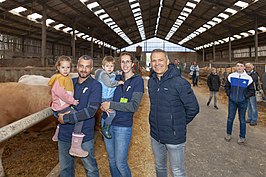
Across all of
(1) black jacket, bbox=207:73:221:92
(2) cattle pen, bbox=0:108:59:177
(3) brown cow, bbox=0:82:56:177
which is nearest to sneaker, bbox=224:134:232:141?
(3) brown cow, bbox=0:82:56:177

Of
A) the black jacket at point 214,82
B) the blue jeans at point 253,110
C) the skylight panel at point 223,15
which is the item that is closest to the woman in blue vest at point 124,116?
the blue jeans at point 253,110

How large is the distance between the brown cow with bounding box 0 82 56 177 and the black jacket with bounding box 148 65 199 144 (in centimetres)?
209

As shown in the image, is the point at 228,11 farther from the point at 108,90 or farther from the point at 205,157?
the point at 108,90

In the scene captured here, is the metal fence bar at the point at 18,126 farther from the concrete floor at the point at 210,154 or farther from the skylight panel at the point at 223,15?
the skylight panel at the point at 223,15

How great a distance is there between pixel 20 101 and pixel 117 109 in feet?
5.99

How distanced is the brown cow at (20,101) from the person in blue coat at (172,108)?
2.07m

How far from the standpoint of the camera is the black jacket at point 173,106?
217 centimetres

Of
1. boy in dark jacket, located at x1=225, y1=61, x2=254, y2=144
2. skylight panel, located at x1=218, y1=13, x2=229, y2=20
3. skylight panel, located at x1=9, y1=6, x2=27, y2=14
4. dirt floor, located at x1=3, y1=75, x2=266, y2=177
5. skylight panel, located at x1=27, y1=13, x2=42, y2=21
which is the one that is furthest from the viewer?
skylight panel, located at x1=218, y1=13, x2=229, y2=20

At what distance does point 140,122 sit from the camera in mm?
6355

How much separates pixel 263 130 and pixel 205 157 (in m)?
2.58

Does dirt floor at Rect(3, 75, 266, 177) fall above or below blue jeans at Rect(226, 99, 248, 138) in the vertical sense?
below

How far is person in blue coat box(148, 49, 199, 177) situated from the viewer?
2.17 meters

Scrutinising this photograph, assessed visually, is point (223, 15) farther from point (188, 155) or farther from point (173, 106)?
point (173, 106)

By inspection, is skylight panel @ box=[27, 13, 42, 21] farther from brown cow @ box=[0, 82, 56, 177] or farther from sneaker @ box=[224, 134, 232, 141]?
sneaker @ box=[224, 134, 232, 141]
